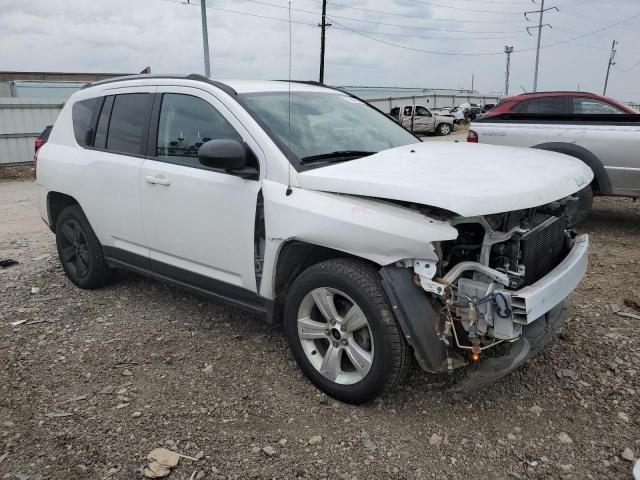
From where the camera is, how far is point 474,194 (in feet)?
8.20

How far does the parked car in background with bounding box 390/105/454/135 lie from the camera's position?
26641mm

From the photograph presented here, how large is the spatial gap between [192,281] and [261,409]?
114 cm

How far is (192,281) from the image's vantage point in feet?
12.4

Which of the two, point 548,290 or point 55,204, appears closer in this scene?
point 548,290

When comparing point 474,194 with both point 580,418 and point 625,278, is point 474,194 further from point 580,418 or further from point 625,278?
point 625,278

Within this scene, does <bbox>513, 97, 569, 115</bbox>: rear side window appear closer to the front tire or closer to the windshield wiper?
the windshield wiper

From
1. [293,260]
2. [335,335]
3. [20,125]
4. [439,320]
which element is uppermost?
[20,125]

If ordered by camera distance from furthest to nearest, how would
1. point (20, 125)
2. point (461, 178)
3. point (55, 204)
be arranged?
point (20, 125)
point (55, 204)
point (461, 178)

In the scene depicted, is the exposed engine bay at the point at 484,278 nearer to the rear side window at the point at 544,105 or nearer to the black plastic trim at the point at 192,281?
the black plastic trim at the point at 192,281

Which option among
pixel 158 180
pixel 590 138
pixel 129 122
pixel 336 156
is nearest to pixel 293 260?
pixel 336 156

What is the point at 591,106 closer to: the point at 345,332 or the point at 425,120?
the point at 345,332

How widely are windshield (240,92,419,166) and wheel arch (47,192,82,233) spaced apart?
2.42 metres

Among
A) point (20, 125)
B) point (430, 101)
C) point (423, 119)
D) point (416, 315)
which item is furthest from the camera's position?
point (430, 101)

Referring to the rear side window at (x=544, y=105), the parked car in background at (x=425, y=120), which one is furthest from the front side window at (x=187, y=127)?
the parked car in background at (x=425, y=120)
